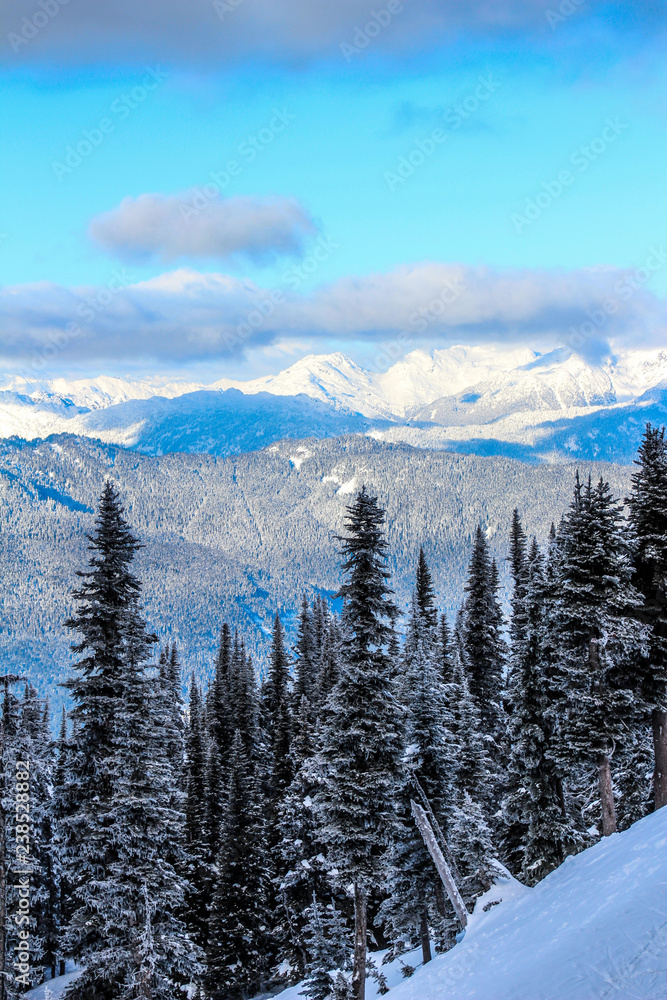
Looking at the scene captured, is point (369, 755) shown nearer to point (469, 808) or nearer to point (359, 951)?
point (359, 951)

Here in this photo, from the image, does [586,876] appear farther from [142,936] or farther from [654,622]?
[142,936]

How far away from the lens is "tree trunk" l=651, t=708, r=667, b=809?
2626 cm

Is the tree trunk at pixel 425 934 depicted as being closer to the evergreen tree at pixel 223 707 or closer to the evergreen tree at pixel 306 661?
the evergreen tree at pixel 223 707

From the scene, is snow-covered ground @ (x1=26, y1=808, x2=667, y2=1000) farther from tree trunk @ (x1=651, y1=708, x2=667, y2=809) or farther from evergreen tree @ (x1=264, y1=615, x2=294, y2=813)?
evergreen tree @ (x1=264, y1=615, x2=294, y2=813)

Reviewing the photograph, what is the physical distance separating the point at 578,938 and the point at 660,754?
40.5 ft

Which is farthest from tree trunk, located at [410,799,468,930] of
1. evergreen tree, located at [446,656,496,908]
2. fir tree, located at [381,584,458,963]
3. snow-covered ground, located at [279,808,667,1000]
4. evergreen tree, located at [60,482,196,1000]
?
evergreen tree, located at [60,482,196,1000]

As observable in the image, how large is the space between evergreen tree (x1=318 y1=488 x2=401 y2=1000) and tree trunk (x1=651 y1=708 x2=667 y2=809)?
9129 mm

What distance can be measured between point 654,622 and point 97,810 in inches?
782

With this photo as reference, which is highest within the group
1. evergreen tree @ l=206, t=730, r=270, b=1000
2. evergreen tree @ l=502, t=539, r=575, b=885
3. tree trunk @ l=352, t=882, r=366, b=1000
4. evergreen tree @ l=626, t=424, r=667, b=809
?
evergreen tree @ l=626, t=424, r=667, b=809

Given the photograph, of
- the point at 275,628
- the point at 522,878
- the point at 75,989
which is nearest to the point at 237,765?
the point at 522,878

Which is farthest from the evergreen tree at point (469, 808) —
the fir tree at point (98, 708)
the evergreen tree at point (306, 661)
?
the evergreen tree at point (306, 661)

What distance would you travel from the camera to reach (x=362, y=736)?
82.8 ft

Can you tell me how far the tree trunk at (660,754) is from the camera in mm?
26261

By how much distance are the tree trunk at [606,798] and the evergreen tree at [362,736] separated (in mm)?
7224
